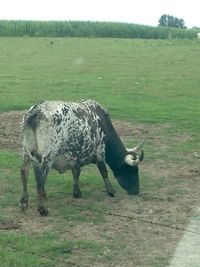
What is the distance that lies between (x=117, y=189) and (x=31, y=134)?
2.06m

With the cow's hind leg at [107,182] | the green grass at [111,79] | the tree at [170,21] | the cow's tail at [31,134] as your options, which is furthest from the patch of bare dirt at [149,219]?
the tree at [170,21]

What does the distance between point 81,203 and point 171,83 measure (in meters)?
13.9

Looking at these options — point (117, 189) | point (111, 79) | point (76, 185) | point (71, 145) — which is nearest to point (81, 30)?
point (111, 79)

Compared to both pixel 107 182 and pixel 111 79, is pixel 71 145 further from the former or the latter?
pixel 111 79

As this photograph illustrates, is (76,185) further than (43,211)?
Yes

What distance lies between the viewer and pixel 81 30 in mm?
Answer: 55938

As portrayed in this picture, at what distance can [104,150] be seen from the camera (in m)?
9.13

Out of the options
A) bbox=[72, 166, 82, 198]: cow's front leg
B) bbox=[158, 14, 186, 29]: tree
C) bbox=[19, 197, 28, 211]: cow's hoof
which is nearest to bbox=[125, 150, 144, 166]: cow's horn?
bbox=[72, 166, 82, 198]: cow's front leg

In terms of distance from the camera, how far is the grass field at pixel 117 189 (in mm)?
6836

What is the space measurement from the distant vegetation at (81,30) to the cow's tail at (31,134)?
43826mm

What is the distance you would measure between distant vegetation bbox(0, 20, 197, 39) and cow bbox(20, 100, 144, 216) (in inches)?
1692

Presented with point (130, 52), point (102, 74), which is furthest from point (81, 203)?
point (130, 52)

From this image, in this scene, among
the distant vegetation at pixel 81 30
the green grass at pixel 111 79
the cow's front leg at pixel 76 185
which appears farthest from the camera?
the distant vegetation at pixel 81 30

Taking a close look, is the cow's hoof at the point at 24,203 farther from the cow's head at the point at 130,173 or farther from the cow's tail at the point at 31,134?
the cow's head at the point at 130,173
